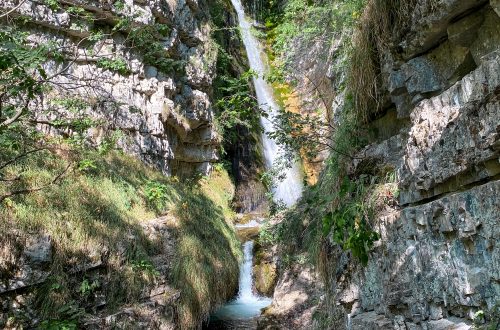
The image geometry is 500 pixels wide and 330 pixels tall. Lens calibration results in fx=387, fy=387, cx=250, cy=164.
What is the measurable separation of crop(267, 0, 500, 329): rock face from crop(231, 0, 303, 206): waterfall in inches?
355

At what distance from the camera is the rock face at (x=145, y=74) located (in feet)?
25.7

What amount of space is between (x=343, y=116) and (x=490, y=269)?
3.08 m

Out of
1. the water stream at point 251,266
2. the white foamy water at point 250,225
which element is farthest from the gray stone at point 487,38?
the white foamy water at point 250,225

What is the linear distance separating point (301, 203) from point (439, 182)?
5.50 m

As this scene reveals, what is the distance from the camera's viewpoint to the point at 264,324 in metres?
6.59

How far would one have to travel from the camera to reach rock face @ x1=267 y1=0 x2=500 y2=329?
2.23m

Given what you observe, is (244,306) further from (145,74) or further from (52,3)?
(52,3)

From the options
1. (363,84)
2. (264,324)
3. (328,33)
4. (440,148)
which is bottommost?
(264,324)

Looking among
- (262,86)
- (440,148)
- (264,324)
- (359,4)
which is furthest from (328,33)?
(262,86)

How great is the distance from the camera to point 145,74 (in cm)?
955

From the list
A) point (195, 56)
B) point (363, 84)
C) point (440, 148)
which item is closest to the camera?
point (440, 148)

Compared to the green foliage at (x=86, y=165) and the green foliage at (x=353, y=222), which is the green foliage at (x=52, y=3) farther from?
the green foliage at (x=353, y=222)

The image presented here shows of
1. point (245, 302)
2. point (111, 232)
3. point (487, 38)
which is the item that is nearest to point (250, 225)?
point (245, 302)

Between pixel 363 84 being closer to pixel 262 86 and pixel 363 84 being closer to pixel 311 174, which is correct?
pixel 311 174
